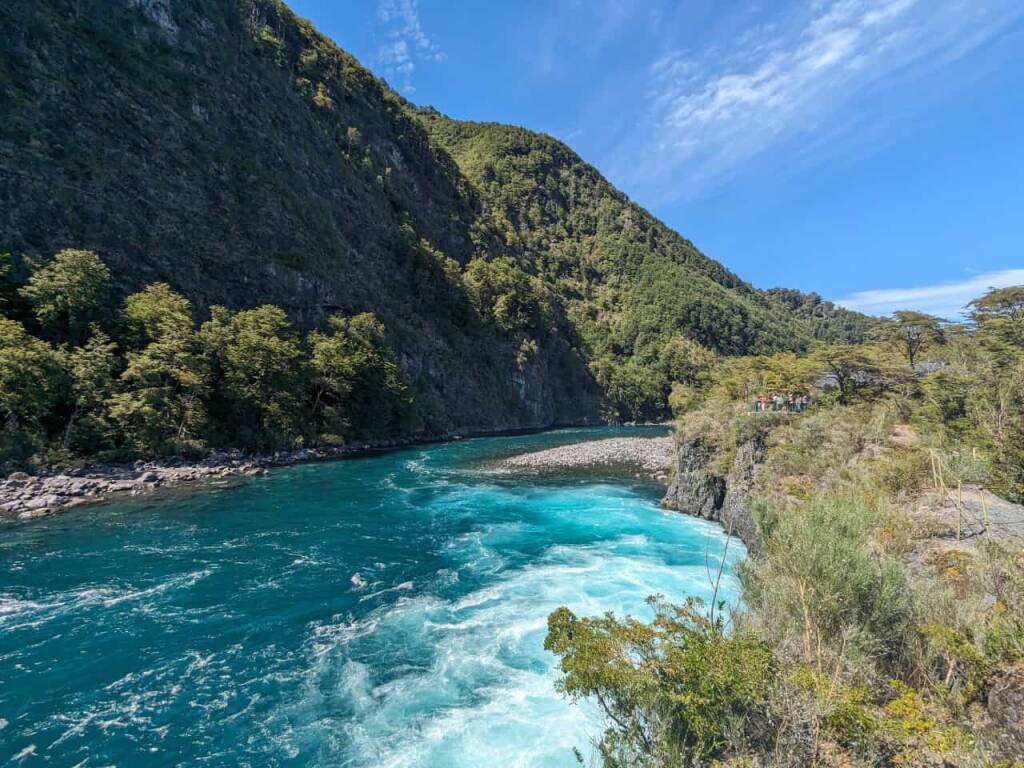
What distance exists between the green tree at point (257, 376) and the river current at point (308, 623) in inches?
557

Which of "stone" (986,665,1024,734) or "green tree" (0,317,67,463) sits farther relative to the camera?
"green tree" (0,317,67,463)

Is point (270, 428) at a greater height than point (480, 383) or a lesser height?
lesser

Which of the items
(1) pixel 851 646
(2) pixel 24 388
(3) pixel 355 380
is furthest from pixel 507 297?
(1) pixel 851 646

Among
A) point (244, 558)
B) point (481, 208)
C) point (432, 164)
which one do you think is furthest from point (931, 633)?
point (481, 208)

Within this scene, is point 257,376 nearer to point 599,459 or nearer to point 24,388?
point 24,388

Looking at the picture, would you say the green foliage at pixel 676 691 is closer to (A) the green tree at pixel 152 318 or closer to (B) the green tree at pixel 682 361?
(A) the green tree at pixel 152 318

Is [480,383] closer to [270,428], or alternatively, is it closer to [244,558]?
[270,428]

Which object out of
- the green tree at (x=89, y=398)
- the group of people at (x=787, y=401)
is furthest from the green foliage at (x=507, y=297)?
the green tree at (x=89, y=398)

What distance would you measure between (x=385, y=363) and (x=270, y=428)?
49.7 feet

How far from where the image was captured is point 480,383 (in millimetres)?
74000

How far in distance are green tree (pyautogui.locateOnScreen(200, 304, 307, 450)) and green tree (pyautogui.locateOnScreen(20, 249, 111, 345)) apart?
7053 mm

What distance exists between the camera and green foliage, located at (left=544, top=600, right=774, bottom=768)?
551cm

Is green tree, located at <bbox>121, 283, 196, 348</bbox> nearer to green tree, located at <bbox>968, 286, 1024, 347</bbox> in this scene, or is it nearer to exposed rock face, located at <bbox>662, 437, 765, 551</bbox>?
exposed rock face, located at <bbox>662, 437, 765, 551</bbox>

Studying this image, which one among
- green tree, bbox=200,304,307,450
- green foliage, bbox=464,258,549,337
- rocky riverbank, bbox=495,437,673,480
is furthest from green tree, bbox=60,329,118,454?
green foliage, bbox=464,258,549,337
